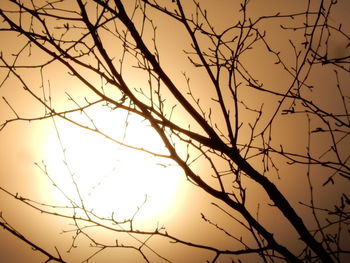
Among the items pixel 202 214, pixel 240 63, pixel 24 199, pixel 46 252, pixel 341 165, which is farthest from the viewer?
pixel 202 214

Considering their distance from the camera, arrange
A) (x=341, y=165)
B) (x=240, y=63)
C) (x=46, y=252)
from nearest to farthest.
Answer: (x=46, y=252), (x=341, y=165), (x=240, y=63)

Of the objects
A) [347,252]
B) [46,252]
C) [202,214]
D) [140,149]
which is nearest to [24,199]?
[46,252]

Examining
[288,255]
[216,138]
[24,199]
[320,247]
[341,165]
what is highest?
[341,165]

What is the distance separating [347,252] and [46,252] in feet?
6.14

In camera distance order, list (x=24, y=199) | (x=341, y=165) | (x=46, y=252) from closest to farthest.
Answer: (x=46, y=252), (x=341, y=165), (x=24, y=199)

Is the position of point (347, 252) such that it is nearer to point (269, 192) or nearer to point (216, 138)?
point (269, 192)

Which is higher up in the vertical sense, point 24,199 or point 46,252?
point 24,199

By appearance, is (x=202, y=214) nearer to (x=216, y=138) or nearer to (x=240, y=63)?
(x=216, y=138)

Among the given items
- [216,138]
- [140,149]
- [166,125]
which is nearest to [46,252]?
[140,149]

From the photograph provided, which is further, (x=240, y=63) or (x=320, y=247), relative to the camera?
(x=240, y=63)

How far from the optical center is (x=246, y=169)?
2.06 metres

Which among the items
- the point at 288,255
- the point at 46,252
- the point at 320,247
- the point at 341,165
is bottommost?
the point at 46,252

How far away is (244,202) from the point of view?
2119 mm

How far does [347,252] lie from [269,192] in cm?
64
